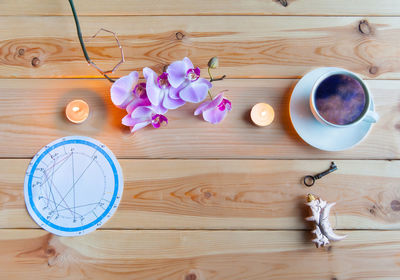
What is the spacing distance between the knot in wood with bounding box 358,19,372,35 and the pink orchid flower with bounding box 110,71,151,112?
460 millimetres

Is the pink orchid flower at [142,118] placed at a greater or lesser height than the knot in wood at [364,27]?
lesser

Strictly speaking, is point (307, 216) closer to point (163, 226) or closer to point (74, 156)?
point (163, 226)

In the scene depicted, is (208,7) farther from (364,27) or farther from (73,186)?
(73,186)

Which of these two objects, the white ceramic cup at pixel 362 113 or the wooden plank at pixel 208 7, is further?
the wooden plank at pixel 208 7

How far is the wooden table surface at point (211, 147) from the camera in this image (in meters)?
0.64

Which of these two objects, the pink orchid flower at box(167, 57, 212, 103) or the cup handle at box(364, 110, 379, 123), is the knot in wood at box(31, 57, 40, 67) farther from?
the cup handle at box(364, 110, 379, 123)

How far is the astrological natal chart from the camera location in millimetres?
645

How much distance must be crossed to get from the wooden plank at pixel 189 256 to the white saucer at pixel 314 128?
18 centimetres

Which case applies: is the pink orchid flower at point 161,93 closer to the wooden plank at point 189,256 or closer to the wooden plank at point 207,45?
the wooden plank at point 207,45

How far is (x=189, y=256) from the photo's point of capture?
2.11 feet

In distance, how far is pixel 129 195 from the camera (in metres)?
0.65

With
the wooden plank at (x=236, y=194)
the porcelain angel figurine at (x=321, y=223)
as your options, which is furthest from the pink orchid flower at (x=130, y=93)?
the porcelain angel figurine at (x=321, y=223)

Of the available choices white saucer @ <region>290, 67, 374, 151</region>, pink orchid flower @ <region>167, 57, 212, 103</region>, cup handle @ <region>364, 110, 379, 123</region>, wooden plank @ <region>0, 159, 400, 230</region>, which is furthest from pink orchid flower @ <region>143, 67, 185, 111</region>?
cup handle @ <region>364, 110, 379, 123</region>

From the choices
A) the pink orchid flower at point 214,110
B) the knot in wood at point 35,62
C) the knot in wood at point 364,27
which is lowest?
the pink orchid flower at point 214,110
